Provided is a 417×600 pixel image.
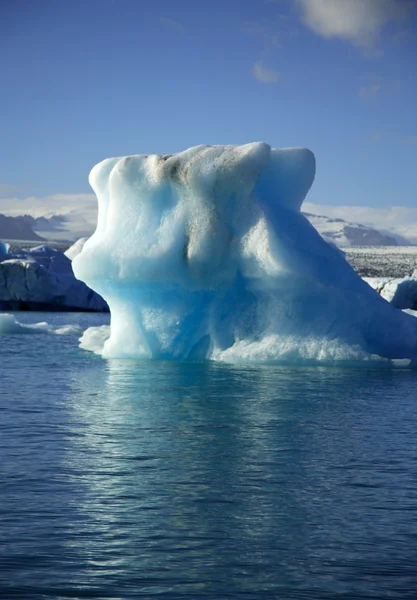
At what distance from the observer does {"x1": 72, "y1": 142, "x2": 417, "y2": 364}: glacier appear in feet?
38.1

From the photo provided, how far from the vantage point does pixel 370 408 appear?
28.1 feet

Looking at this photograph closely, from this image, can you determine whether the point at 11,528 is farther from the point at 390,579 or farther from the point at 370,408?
the point at 370,408

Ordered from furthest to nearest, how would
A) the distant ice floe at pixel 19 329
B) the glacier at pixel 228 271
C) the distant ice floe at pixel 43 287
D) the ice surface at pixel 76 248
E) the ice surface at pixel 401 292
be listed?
the ice surface at pixel 76 248
the distant ice floe at pixel 43 287
the ice surface at pixel 401 292
the distant ice floe at pixel 19 329
the glacier at pixel 228 271

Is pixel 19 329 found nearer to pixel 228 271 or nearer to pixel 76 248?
Result: pixel 228 271

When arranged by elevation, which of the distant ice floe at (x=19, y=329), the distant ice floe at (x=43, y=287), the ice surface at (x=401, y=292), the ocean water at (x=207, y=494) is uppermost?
the ice surface at (x=401, y=292)

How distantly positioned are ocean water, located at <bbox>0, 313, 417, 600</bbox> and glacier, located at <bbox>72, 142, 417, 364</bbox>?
214 centimetres

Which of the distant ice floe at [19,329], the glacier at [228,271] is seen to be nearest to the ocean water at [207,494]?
the glacier at [228,271]

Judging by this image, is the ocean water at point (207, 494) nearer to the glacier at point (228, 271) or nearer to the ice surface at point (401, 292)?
the glacier at point (228, 271)

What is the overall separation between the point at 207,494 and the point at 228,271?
6878 mm

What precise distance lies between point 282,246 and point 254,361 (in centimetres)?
156

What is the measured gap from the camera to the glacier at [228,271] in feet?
38.1

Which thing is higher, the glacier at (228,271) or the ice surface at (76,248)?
the ice surface at (76,248)

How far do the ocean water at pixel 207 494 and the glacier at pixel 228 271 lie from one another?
7.02 feet

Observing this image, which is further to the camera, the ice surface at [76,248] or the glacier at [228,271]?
the ice surface at [76,248]
